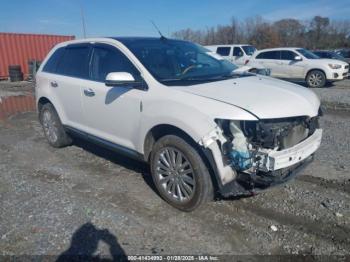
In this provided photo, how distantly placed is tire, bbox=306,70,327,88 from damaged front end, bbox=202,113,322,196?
38.2ft

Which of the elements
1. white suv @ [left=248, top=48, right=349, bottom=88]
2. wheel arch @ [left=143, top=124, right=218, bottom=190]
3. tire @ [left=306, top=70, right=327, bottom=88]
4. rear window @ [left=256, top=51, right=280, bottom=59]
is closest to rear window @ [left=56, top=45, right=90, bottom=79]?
wheel arch @ [left=143, top=124, right=218, bottom=190]

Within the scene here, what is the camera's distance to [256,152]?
2.93 metres

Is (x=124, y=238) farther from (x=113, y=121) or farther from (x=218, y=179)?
(x=113, y=121)

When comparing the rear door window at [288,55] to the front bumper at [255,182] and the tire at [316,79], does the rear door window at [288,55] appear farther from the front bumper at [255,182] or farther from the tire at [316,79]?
the front bumper at [255,182]

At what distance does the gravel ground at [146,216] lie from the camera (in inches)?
116

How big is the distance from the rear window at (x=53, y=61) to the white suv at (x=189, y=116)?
2.19ft

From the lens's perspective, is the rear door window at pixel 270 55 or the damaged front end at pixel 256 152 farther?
the rear door window at pixel 270 55

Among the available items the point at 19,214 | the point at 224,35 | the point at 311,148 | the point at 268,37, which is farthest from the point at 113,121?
the point at 224,35

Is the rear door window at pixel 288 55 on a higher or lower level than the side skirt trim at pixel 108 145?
higher

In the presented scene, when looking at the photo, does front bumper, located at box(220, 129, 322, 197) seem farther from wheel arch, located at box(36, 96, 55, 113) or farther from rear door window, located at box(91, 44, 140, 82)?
wheel arch, located at box(36, 96, 55, 113)

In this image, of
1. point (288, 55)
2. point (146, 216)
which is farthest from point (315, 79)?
point (146, 216)

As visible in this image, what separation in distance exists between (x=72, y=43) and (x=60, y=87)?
0.73 m

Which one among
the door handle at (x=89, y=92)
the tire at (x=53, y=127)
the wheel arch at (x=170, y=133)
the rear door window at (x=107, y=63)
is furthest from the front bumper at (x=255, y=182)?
the tire at (x=53, y=127)

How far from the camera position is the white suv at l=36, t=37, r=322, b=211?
9.65ft
